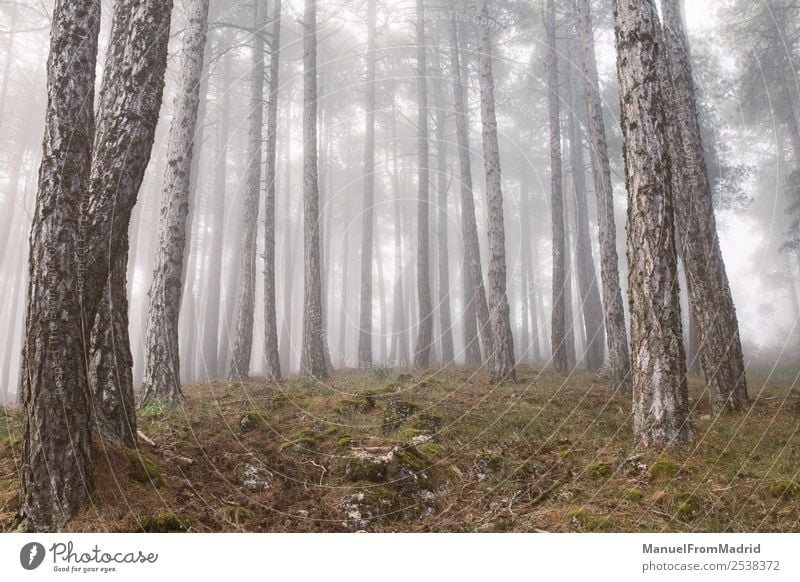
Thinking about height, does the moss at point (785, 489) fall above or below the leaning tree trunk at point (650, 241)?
below

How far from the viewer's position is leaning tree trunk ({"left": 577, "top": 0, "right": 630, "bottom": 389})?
10859mm

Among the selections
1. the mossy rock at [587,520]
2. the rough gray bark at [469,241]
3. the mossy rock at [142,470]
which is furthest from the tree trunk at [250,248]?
the mossy rock at [587,520]

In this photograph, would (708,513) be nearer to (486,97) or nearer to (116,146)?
(116,146)

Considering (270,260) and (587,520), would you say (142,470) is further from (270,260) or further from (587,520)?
(270,260)

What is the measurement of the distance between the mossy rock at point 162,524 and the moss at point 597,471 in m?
3.96

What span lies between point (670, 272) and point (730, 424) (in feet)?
8.43

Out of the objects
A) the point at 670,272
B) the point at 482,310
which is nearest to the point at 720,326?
the point at 670,272

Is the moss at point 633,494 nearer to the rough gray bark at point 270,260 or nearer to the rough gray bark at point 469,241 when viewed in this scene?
the rough gray bark at point 469,241

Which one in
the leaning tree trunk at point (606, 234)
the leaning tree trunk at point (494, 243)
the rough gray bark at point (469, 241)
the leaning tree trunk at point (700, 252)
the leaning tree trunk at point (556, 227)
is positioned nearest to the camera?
the leaning tree trunk at point (700, 252)

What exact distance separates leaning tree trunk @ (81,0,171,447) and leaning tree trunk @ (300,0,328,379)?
7484 millimetres

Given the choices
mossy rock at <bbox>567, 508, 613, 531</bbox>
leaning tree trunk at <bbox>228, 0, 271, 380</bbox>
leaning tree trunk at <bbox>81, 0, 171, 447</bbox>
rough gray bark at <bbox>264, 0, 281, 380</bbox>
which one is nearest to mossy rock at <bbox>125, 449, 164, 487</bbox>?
leaning tree trunk at <bbox>81, 0, 171, 447</bbox>

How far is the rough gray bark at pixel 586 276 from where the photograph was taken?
1719 cm

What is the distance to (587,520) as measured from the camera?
4.44m

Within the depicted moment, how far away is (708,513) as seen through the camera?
441 centimetres
